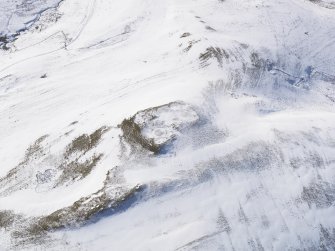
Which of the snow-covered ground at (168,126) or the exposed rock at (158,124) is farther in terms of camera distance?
the exposed rock at (158,124)

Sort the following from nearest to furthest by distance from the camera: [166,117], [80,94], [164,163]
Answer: [164,163], [166,117], [80,94]

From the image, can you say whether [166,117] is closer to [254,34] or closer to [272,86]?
[272,86]

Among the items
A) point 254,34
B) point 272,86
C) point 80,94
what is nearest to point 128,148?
point 80,94

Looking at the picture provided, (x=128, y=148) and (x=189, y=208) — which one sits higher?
(x=128, y=148)

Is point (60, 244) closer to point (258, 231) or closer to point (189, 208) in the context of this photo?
point (189, 208)

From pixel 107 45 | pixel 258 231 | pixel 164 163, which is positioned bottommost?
pixel 258 231

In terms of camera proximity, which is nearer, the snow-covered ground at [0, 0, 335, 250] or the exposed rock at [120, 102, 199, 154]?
the snow-covered ground at [0, 0, 335, 250]

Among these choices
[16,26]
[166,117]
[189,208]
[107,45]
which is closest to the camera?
[189,208]

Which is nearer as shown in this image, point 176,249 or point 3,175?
point 176,249
